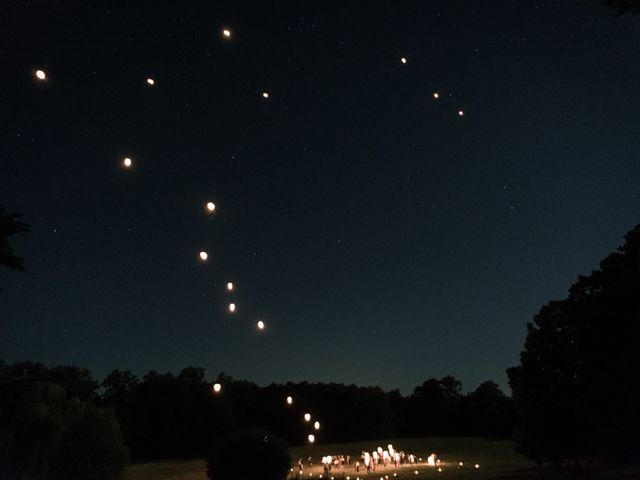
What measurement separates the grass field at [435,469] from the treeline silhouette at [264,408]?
277 inches

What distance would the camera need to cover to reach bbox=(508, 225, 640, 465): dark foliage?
2427 cm

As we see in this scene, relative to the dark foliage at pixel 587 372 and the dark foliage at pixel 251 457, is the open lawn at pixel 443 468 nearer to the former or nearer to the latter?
the dark foliage at pixel 251 457

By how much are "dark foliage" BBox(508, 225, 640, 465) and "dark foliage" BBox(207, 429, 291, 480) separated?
9.57 metres

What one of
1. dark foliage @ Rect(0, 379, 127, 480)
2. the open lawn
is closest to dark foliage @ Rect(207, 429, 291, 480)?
the open lawn

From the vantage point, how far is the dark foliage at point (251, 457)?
23453 mm

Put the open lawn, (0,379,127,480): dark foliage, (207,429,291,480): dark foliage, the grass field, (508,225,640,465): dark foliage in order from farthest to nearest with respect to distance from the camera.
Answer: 1. the grass field
2. the open lawn
3. (0,379,127,480): dark foliage
4. (508,225,640,465): dark foliage
5. (207,429,291,480): dark foliage

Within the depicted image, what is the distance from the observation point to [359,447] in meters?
69.9

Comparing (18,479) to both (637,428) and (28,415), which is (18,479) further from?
(637,428)

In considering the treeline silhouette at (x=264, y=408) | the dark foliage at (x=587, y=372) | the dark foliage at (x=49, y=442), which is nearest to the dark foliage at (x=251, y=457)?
the dark foliage at (x=49, y=442)

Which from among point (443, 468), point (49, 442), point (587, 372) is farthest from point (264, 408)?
point (587, 372)

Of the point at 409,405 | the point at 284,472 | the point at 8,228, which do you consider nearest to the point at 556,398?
the point at 284,472

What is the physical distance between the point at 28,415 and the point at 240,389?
59065 mm

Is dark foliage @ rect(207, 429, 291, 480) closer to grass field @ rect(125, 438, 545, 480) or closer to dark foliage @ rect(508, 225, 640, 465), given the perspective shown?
grass field @ rect(125, 438, 545, 480)

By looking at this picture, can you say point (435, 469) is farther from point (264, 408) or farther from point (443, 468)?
point (264, 408)
